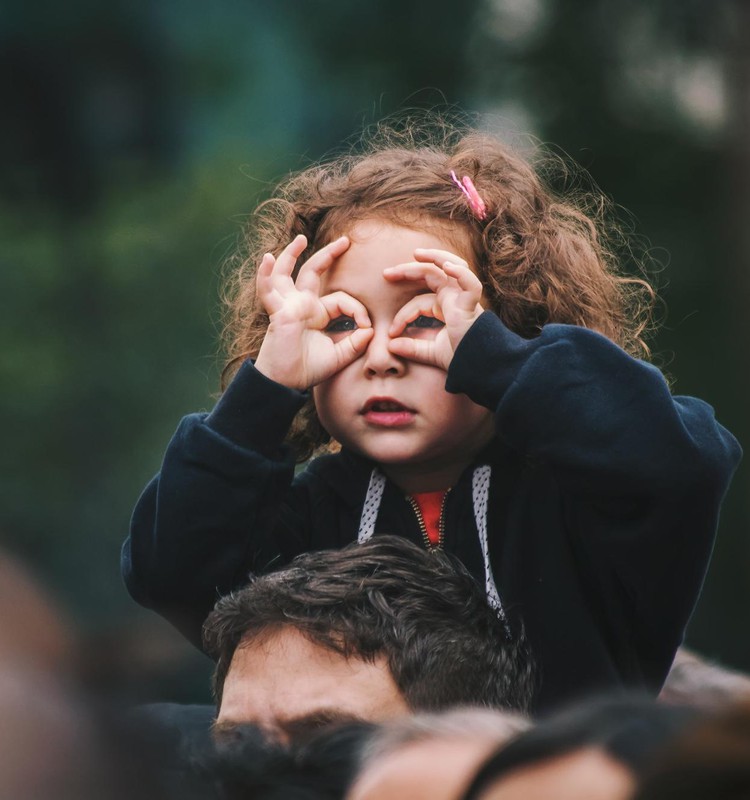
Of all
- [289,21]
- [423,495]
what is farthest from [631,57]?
A: [423,495]

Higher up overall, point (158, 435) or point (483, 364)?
point (158, 435)

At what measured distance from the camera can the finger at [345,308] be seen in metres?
1.72

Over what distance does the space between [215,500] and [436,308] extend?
39 centimetres

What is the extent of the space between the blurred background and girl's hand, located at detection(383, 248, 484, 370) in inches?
163

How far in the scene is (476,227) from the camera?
1.88 m

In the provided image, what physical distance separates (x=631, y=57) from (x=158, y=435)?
2.98 m

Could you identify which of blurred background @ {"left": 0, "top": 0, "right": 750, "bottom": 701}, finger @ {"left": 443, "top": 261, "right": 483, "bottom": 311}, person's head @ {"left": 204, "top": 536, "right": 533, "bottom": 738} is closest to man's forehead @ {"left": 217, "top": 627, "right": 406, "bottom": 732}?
person's head @ {"left": 204, "top": 536, "right": 533, "bottom": 738}

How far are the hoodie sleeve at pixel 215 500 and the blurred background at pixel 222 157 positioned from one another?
13.4ft

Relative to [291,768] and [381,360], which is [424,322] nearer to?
[381,360]

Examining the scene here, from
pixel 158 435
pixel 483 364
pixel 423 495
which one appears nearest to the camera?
pixel 483 364

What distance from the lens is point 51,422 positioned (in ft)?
20.1

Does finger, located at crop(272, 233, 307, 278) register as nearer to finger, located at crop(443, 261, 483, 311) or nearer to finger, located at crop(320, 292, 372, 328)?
finger, located at crop(320, 292, 372, 328)

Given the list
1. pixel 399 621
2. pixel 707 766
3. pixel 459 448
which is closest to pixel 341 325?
pixel 459 448

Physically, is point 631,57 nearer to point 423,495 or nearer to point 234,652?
point 423,495
